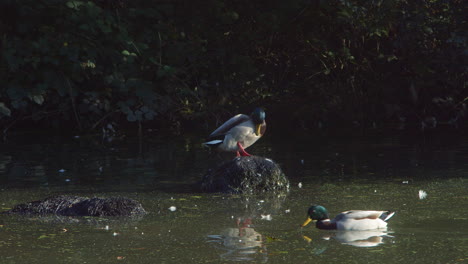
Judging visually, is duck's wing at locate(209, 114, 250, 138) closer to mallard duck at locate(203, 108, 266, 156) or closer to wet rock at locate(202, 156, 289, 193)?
mallard duck at locate(203, 108, 266, 156)

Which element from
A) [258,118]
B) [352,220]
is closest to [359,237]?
[352,220]

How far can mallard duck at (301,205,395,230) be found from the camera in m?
6.51

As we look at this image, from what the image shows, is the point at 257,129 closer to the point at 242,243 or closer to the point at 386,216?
the point at 386,216

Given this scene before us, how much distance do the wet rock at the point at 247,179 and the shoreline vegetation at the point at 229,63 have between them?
472 centimetres

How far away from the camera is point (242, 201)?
803cm

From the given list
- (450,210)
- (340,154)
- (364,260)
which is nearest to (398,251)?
(364,260)

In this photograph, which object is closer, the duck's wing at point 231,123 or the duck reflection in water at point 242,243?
the duck reflection in water at point 242,243

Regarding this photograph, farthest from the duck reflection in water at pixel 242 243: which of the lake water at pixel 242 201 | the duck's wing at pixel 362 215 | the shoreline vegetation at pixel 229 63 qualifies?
the shoreline vegetation at pixel 229 63

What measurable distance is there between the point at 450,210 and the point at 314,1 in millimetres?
8446

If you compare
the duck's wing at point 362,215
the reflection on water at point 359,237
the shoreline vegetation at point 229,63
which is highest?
the shoreline vegetation at point 229,63

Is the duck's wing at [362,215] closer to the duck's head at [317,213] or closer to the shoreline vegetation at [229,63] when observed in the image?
the duck's head at [317,213]

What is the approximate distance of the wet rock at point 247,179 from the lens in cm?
857

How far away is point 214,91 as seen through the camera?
1562 centimetres

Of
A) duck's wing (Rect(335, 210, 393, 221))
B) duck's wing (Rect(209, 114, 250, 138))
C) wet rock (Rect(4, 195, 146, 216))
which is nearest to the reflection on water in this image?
duck's wing (Rect(335, 210, 393, 221))
